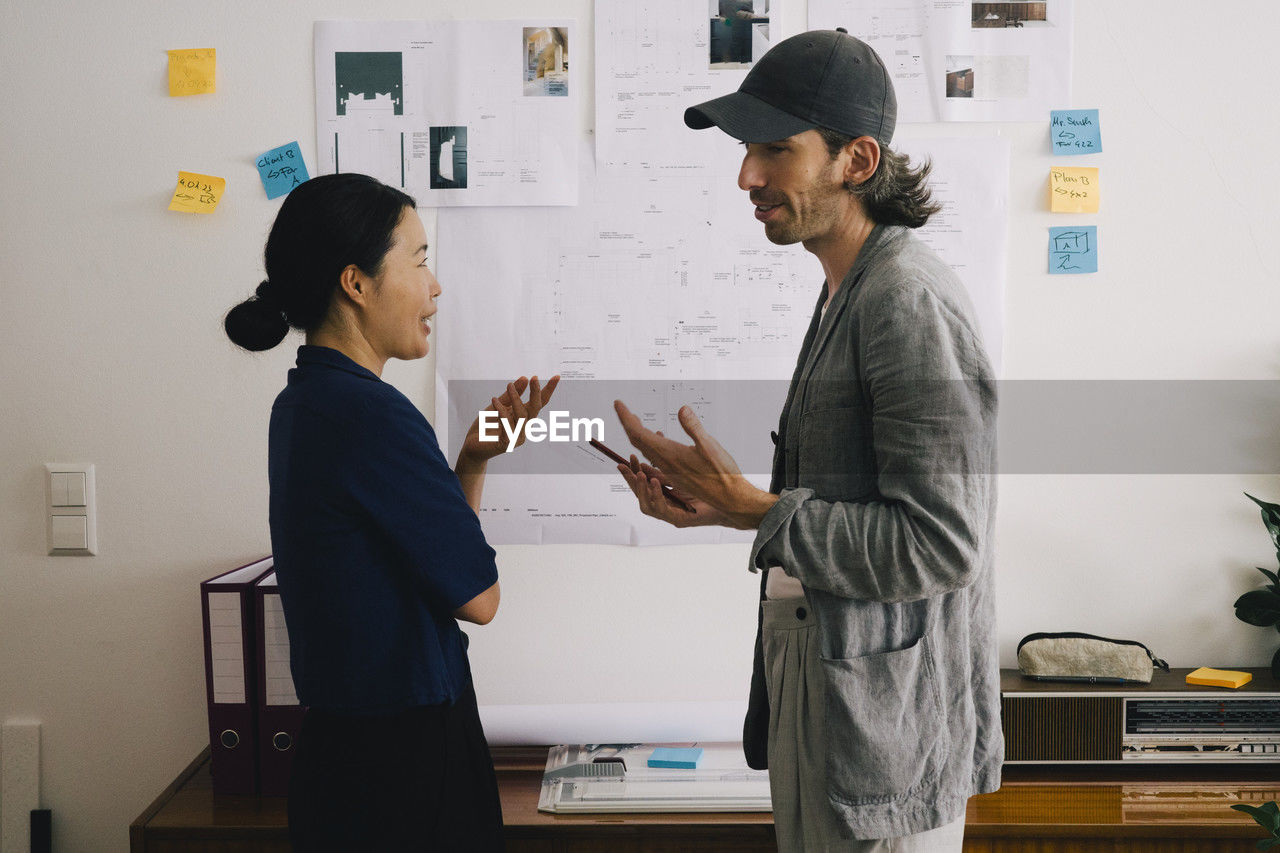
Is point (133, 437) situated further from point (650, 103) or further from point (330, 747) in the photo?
point (650, 103)

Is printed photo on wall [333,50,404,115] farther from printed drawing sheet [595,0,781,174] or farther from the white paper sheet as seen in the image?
the white paper sheet

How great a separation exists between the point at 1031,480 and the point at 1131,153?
2.04 ft

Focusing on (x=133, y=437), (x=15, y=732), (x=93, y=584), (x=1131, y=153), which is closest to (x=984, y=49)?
(x=1131, y=153)

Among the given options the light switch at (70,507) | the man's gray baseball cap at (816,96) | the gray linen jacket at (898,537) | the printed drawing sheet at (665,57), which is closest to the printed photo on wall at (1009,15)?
the printed drawing sheet at (665,57)

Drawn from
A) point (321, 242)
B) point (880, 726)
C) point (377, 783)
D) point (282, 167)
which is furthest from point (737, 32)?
point (377, 783)

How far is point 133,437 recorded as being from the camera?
1750mm

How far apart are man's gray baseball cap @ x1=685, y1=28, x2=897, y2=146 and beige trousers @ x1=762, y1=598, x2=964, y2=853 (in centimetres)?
54

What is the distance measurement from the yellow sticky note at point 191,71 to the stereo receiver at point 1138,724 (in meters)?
1.72

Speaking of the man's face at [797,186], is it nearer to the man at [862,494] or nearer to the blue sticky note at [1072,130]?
the man at [862,494]

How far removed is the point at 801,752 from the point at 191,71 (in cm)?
152

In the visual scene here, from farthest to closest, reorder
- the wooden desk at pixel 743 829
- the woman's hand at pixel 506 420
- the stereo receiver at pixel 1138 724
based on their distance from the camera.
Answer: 1. the stereo receiver at pixel 1138 724
2. the wooden desk at pixel 743 829
3. the woman's hand at pixel 506 420

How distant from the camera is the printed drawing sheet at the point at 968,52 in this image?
1.73 m

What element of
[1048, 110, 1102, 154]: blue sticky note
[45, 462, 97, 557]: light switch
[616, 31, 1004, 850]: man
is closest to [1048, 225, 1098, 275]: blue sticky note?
[1048, 110, 1102, 154]: blue sticky note

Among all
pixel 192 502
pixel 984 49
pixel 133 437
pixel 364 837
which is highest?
pixel 984 49
